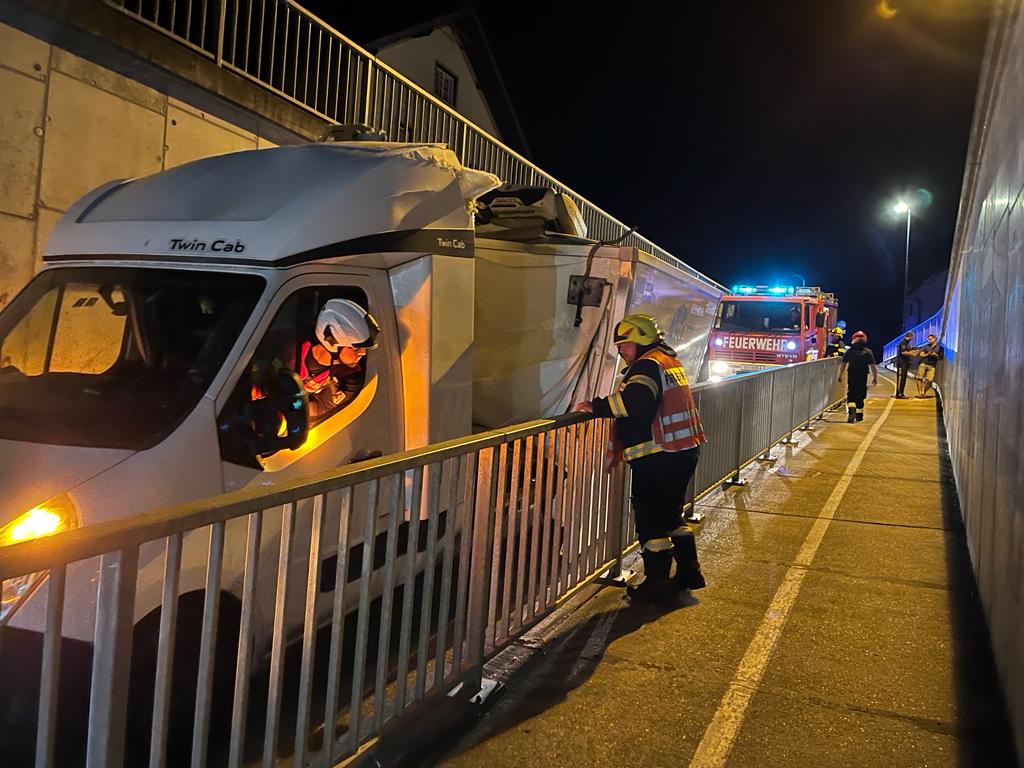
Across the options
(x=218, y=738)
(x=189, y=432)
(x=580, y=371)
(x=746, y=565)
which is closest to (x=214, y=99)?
(x=580, y=371)

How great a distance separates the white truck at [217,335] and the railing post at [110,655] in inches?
23.4

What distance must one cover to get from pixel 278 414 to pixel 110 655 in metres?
1.29

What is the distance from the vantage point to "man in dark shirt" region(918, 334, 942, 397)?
66.0 ft

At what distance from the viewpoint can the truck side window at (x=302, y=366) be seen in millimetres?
3123

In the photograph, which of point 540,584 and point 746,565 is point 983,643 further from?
point 540,584

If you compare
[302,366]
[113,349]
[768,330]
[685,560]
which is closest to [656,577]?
[685,560]

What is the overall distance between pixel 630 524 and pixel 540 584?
1601 millimetres

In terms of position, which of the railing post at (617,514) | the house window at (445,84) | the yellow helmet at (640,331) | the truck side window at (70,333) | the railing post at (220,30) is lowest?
the railing post at (617,514)

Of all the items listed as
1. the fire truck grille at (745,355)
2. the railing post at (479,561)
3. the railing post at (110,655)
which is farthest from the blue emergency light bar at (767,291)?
the railing post at (110,655)

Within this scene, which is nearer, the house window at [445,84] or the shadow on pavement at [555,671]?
the shadow on pavement at [555,671]

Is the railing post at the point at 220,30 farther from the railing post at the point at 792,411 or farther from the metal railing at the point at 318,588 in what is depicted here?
the railing post at the point at 792,411

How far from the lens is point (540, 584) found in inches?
166

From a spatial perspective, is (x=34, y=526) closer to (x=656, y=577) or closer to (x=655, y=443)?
(x=655, y=443)

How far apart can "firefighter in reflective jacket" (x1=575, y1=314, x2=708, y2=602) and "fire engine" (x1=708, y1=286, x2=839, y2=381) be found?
14244 mm
